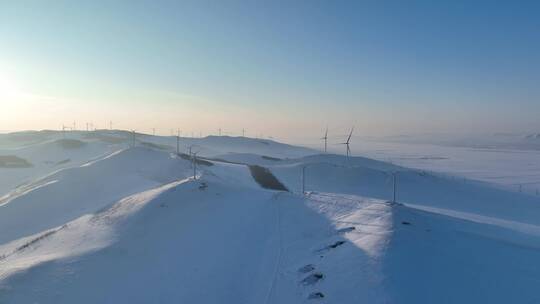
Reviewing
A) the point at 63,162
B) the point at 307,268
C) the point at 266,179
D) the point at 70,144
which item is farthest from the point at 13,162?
the point at 307,268

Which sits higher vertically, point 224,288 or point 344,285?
point 344,285

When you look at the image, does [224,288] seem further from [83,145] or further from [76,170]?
[83,145]

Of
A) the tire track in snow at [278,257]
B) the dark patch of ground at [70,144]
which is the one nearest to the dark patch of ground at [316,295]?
the tire track in snow at [278,257]

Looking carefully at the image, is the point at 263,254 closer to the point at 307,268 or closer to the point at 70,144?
the point at 307,268

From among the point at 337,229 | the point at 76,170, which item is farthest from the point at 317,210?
the point at 76,170

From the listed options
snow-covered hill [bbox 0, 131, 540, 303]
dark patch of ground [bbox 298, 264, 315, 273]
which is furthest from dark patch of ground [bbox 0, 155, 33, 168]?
dark patch of ground [bbox 298, 264, 315, 273]

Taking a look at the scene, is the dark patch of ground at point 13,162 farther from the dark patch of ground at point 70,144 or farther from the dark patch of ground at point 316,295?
the dark patch of ground at point 316,295
